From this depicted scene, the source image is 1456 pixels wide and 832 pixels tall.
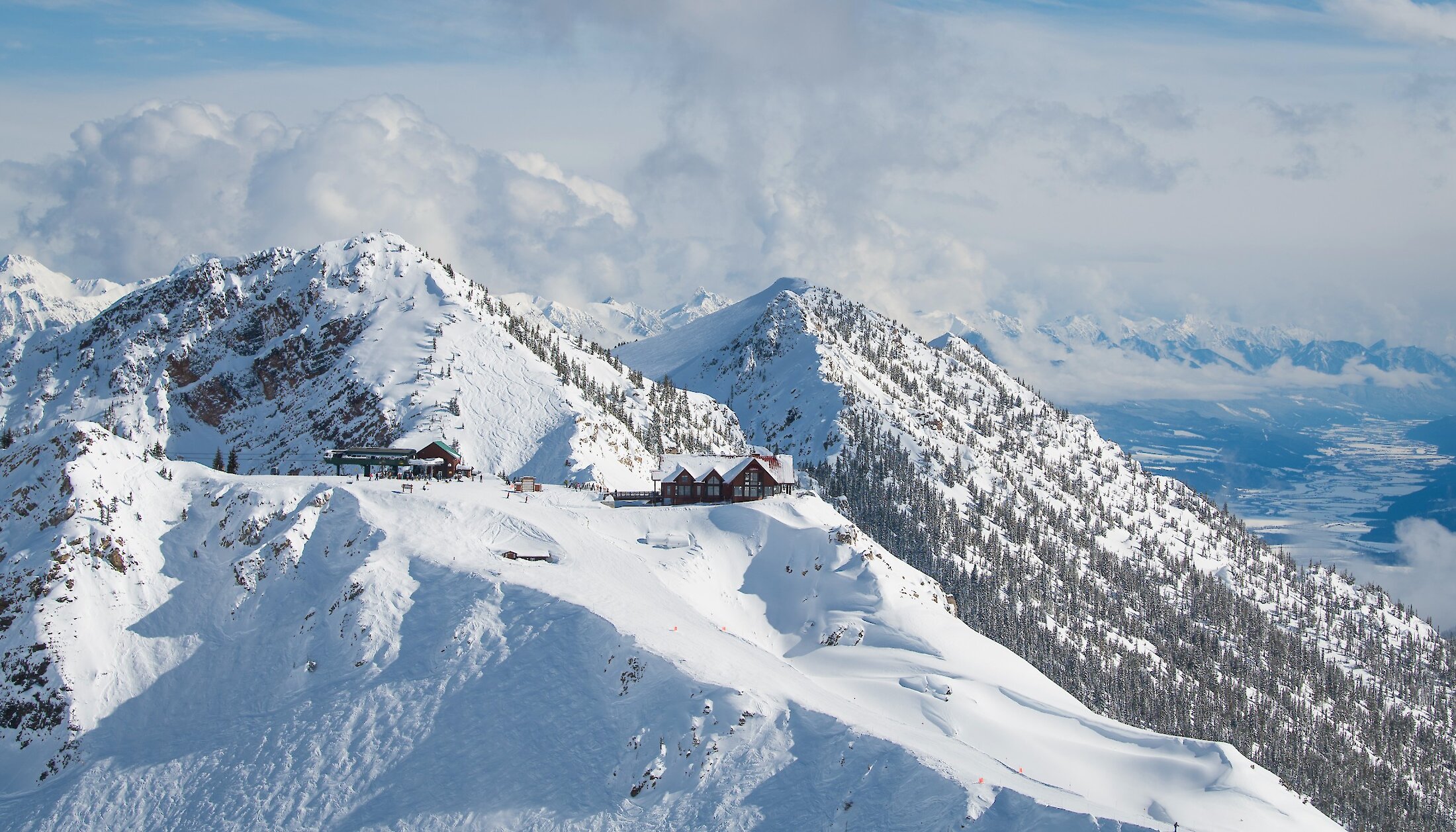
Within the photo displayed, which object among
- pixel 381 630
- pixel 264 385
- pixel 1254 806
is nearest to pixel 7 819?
pixel 381 630

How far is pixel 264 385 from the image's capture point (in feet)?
652

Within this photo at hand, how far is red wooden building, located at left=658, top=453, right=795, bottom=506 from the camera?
135m

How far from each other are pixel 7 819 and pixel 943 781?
2747 inches

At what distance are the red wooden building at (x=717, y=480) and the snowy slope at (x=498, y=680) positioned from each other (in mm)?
15982

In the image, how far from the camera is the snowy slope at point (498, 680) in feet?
227

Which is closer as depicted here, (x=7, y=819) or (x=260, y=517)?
(x=7, y=819)

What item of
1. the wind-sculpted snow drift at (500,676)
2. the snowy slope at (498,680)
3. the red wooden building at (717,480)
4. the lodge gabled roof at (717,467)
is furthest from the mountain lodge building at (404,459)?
the red wooden building at (717,480)

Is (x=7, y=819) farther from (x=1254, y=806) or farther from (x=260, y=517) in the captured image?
(x=1254, y=806)

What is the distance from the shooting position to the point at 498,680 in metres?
81.2

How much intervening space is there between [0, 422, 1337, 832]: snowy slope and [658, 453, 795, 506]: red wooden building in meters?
16.0

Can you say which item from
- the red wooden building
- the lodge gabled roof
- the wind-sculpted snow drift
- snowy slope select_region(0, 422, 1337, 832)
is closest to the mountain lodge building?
the wind-sculpted snow drift

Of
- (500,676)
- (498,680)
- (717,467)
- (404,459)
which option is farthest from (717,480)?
(498,680)

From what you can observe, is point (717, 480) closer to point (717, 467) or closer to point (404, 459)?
point (717, 467)

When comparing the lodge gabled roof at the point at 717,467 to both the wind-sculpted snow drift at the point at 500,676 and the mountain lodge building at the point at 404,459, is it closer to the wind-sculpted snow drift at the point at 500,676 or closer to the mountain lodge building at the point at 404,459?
the wind-sculpted snow drift at the point at 500,676
